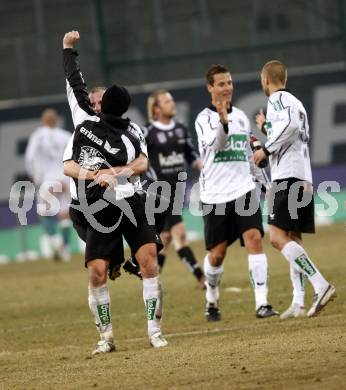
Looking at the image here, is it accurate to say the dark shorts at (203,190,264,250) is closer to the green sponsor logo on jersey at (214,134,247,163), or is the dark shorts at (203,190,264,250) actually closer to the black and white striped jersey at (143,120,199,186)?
the green sponsor logo on jersey at (214,134,247,163)

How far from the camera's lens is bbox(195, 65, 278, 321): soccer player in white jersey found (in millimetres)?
12750

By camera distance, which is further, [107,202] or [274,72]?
[274,72]

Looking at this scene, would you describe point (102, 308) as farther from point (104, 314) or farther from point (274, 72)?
point (274, 72)

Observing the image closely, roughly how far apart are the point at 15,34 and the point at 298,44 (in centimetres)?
644

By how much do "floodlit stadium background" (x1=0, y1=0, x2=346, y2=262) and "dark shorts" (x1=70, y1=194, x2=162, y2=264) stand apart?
1435 cm

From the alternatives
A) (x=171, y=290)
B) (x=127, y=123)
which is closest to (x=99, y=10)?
(x=171, y=290)

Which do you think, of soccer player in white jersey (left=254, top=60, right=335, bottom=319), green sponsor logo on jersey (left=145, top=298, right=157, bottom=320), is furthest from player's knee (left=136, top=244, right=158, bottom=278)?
soccer player in white jersey (left=254, top=60, right=335, bottom=319)

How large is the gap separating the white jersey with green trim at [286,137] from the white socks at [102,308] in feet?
7.94

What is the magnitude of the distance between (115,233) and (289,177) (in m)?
2.29

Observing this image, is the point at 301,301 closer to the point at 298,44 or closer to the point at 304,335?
the point at 304,335

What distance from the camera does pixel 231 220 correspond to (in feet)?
42.8

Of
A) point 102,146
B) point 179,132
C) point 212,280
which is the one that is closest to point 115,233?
point 102,146

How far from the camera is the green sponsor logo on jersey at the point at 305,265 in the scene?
12.3 m

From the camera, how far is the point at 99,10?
26828 millimetres
